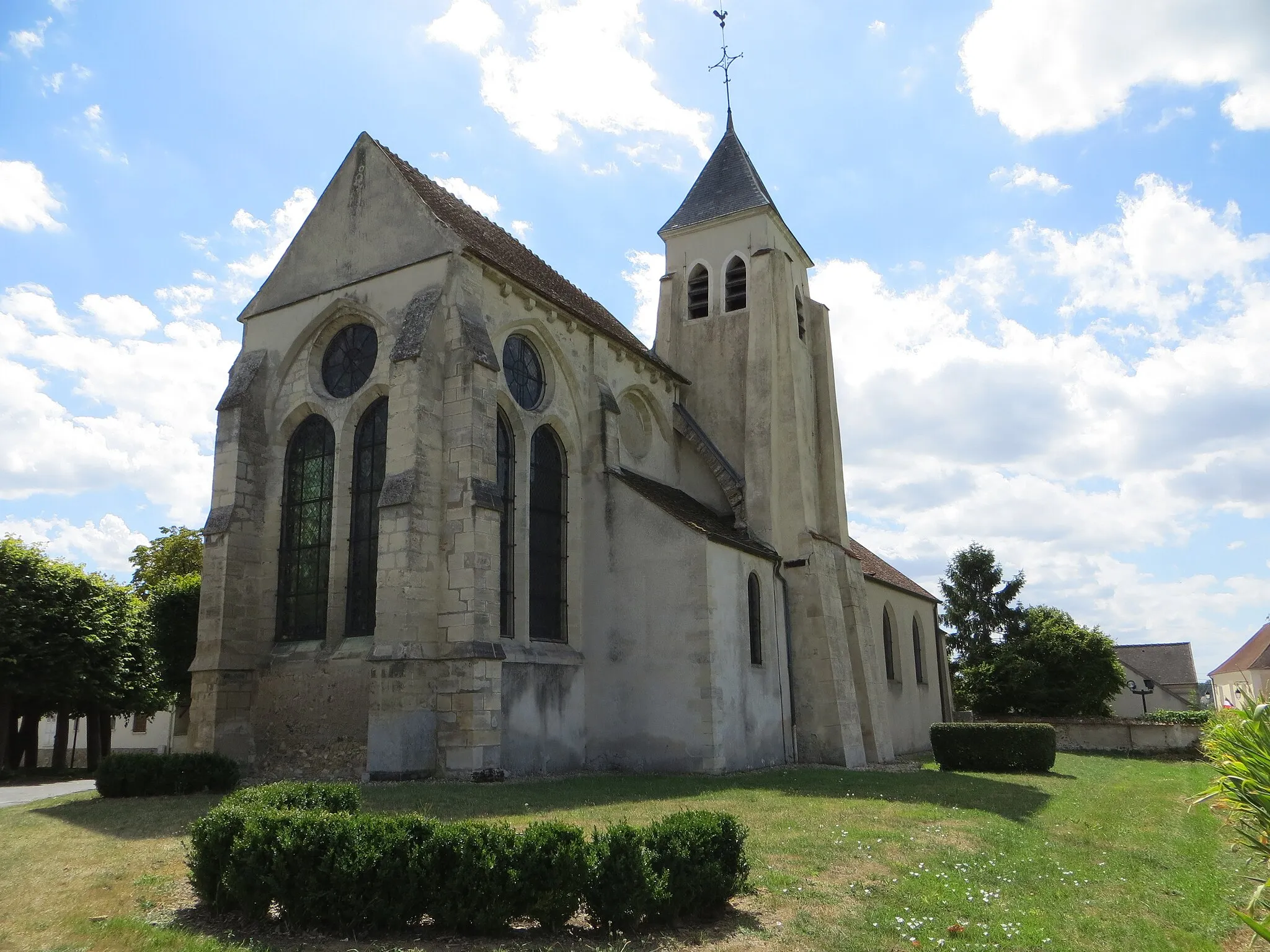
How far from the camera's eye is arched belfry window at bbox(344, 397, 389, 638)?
1605 centimetres

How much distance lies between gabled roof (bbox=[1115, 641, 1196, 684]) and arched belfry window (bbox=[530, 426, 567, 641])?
55395mm

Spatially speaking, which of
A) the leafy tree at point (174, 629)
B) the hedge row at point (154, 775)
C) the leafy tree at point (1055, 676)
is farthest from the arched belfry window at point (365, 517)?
the leafy tree at point (1055, 676)

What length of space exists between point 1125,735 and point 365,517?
23.1 meters

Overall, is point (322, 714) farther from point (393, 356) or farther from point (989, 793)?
point (989, 793)

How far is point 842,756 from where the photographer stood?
19.6 m

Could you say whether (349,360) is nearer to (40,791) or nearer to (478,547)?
(478,547)

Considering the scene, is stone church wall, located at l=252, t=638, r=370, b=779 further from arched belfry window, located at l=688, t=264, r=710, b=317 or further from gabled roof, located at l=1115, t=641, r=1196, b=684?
gabled roof, located at l=1115, t=641, r=1196, b=684

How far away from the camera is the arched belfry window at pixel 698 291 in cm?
2478

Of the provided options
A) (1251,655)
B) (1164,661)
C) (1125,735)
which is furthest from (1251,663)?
(1125,735)

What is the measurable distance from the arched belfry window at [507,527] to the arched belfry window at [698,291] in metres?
9.38

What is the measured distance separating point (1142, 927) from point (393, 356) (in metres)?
13.1

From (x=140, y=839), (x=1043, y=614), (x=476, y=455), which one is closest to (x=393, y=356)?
(x=476, y=455)

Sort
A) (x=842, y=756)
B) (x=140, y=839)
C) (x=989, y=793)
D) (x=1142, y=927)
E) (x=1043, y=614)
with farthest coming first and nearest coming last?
(x=1043, y=614) < (x=842, y=756) < (x=989, y=793) < (x=140, y=839) < (x=1142, y=927)

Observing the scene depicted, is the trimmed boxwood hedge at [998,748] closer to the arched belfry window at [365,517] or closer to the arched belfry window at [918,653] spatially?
the arched belfry window at [918,653]
